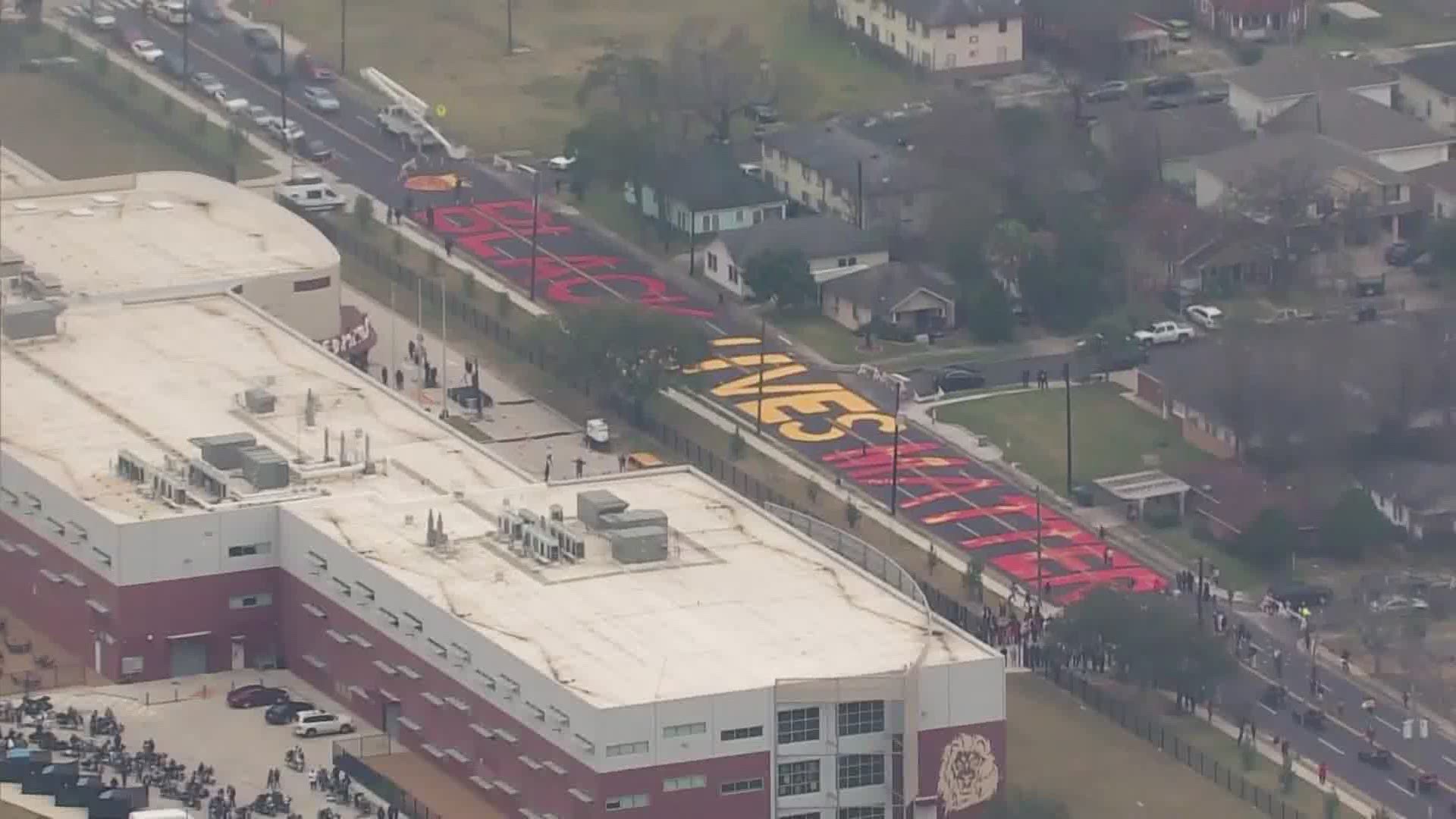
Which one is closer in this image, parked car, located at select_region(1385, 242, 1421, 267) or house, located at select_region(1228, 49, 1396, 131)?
parked car, located at select_region(1385, 242, 1421, 267)

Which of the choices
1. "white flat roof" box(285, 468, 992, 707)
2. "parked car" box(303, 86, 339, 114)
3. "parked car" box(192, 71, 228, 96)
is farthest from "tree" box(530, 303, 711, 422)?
"parked car" box(192, 71, 228, 96)

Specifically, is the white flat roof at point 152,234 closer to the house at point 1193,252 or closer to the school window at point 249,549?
the school window at point 249,549

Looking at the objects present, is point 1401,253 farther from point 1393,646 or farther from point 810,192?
point 1393,646

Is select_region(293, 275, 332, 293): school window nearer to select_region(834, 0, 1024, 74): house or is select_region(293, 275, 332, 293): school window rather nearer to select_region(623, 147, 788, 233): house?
select_region(623, 147, 788, 233): house

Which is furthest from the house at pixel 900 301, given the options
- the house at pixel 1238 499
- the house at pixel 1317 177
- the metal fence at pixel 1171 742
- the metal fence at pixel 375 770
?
the metal fence at pixel 375 770

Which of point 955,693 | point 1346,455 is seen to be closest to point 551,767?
point 955,693

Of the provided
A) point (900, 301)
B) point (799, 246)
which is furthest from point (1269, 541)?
point (799, 246)

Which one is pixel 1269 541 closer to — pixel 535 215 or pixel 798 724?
pixel 798 724

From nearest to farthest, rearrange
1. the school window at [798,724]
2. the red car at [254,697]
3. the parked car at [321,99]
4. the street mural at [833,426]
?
the school window at [798,724]
the red car at [254,697]
the street mural at [833,426]
the parked car at [321,99]
